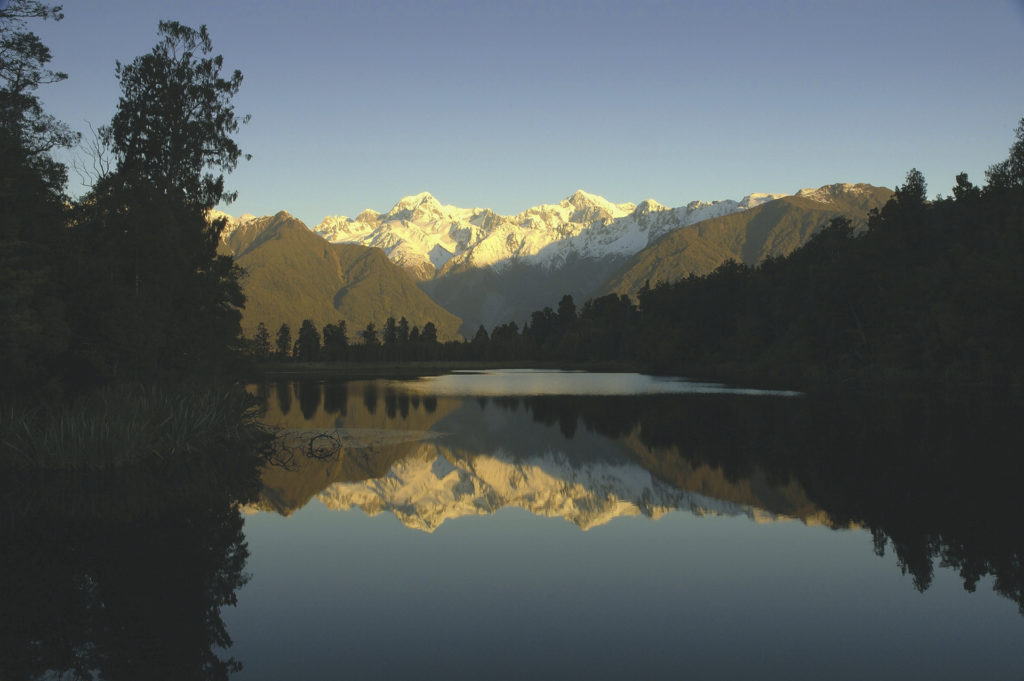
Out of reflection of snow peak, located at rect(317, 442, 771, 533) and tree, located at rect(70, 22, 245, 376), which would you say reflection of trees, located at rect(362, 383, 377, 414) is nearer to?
tree, located at rect(70, 22, 245, 376)

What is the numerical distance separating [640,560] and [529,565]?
7.83 feet

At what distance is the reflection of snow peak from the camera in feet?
71.5

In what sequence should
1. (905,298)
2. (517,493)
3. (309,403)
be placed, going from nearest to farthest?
(517,493)
(309,403)
(905,298)

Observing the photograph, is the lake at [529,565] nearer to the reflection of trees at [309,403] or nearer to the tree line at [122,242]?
the tree line at [122,242]

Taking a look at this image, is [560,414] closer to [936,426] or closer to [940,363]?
[936,426]

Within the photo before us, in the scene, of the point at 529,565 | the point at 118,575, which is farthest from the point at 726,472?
the point at 118,575

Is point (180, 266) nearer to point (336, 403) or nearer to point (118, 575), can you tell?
point (118, 575)

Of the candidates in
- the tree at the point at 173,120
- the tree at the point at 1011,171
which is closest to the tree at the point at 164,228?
the tree at the point at 173,120

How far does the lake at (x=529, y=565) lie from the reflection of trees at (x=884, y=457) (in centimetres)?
16

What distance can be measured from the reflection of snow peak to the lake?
0.13 metres

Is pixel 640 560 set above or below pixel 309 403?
above

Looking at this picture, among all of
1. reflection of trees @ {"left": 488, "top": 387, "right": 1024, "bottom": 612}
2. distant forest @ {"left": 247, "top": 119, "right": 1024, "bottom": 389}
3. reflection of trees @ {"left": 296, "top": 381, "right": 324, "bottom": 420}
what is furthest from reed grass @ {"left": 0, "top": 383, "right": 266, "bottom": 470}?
reflection of trees @ {"left": 296, "top": 381, "right": 324, "bottom": 420}

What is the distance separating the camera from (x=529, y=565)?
16484mm

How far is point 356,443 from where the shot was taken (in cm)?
3631
